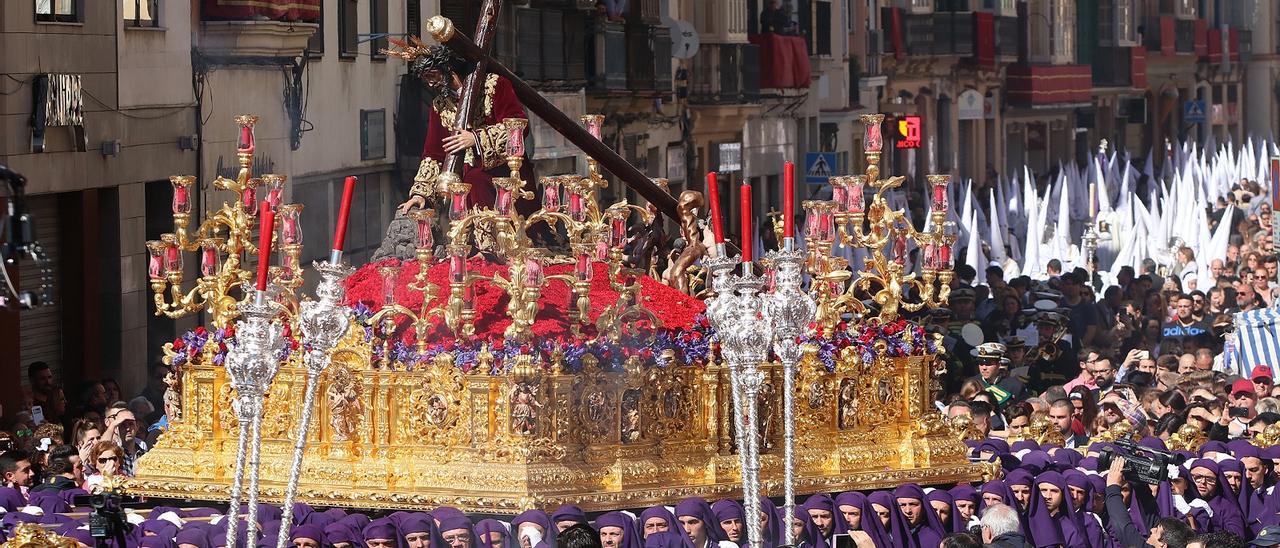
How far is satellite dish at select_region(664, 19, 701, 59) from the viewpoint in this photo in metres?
36.9

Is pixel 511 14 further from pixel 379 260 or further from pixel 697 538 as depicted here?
pixel 697 538

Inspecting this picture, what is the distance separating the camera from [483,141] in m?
15.6

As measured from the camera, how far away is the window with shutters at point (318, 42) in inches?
977

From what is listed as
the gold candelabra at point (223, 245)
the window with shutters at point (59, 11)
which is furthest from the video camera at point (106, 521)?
the window with shutters at point (59, 11)

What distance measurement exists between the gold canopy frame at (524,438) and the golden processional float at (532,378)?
0.04 feet

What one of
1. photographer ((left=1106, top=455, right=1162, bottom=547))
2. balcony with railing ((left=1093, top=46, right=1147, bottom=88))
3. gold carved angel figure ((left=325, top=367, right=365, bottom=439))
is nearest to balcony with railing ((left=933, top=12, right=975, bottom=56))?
balcony with railing ((left=1093, top=46, right=1147, bottom=88))

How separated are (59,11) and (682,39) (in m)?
17.0

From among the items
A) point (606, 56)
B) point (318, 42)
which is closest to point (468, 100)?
point (318, 42)

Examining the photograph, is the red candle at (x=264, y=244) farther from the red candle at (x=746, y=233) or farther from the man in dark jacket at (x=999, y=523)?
the man in dark jacket at (x=999, y=523)

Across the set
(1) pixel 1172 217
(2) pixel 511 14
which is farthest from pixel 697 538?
(1) pixel 1172 217

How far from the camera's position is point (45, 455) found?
50.9 ft

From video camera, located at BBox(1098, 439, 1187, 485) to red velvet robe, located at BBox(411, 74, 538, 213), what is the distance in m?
3.48

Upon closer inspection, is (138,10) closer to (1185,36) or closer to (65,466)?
(65,466)

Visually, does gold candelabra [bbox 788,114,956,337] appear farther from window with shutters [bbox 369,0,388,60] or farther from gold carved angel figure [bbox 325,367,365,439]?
window with shutters [bbox 369,0,388,60]
